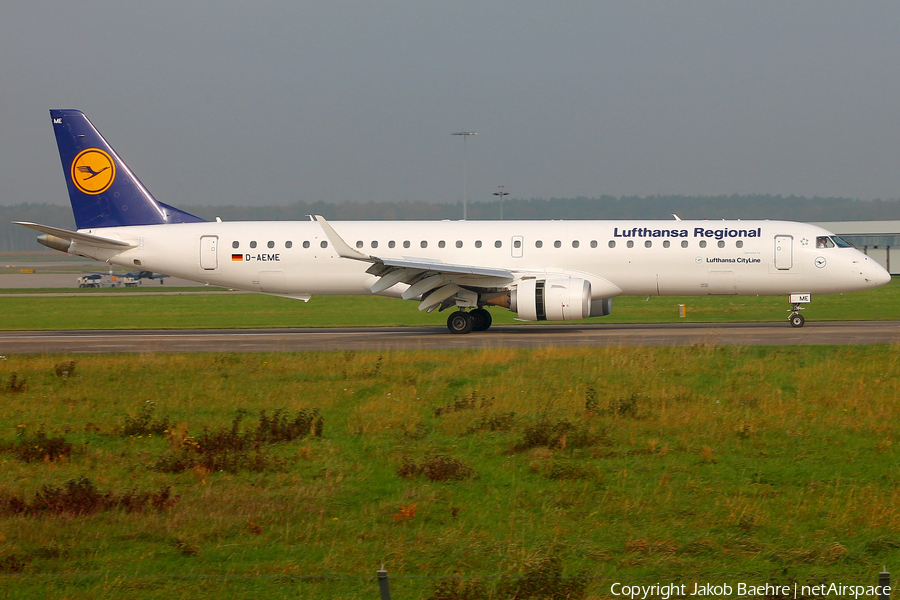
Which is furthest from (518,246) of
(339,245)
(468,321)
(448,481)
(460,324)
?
(448,481)

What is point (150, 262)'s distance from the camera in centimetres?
3122

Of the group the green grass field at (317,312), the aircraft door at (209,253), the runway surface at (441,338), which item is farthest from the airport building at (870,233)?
the aircraft door at (209,253)

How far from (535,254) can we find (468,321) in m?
3.19

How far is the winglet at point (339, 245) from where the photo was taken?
26266mm

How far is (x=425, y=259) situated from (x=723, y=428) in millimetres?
17794

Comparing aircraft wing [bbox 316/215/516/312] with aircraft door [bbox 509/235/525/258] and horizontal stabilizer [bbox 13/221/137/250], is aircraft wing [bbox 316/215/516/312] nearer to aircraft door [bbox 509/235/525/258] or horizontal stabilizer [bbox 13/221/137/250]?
aircraft door [bbox 509/235/525/258]

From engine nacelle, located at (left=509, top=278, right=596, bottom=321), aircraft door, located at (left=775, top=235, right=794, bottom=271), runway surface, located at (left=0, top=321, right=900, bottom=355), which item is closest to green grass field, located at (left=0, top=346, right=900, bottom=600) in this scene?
runway surface, located at (left=0, top=321, right=900, bottom=355)

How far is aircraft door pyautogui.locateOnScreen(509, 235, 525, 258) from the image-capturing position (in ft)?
95.2

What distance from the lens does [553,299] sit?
26438 millimetres

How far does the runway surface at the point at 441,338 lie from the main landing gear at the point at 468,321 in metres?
0.32

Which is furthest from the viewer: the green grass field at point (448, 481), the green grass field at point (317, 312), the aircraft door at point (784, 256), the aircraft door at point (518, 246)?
the green grass field at point (317, 312)

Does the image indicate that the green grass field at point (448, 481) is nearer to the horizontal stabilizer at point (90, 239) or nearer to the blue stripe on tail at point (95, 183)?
the horizontal stabilizer at point (90, 239)

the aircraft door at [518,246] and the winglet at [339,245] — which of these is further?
the aircraft door at [518,246]

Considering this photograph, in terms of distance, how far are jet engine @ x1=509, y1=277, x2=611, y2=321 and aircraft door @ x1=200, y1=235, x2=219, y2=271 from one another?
36.7 ft
